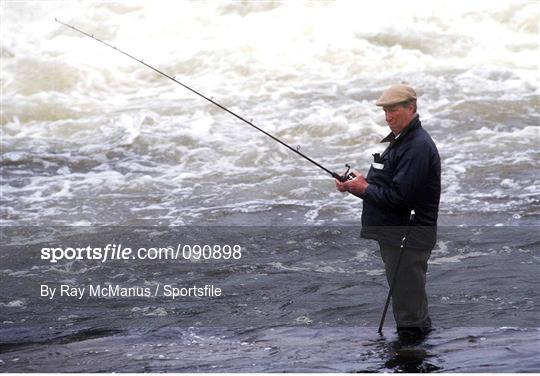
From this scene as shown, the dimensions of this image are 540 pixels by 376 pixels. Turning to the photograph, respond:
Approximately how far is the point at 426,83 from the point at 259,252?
7195 millimetres

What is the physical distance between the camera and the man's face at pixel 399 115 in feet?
16.0

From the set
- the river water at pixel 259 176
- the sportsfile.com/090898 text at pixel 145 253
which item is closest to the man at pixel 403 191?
the river water at pixel 259 176

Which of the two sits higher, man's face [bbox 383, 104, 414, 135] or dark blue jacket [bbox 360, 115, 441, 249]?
man's face [bbox 383, 104, 414, 135]

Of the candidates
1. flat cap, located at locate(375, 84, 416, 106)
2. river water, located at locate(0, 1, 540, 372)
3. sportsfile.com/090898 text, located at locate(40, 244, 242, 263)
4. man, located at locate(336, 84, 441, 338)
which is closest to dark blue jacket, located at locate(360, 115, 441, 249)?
man, located at locate(336, 84, 441, 338)

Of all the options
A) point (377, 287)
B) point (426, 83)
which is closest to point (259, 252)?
point (377, 287)

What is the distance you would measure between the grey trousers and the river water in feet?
0.51

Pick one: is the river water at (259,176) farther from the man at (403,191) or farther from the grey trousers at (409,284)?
the man at (403,191)

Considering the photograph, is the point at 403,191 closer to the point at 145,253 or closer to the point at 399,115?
the point at 399,115

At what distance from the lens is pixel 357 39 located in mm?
16953

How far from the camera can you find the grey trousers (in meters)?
5.11

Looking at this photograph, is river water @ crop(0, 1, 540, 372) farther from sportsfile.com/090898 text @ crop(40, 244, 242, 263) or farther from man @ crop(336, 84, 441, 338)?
man @ crop(336, 84, 441, 338)

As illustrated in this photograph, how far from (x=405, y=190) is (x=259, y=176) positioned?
634cm

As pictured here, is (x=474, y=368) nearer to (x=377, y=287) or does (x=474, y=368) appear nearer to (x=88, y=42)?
(x=377, y=287)

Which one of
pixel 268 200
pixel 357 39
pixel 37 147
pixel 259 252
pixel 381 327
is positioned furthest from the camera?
pixel 357 39
